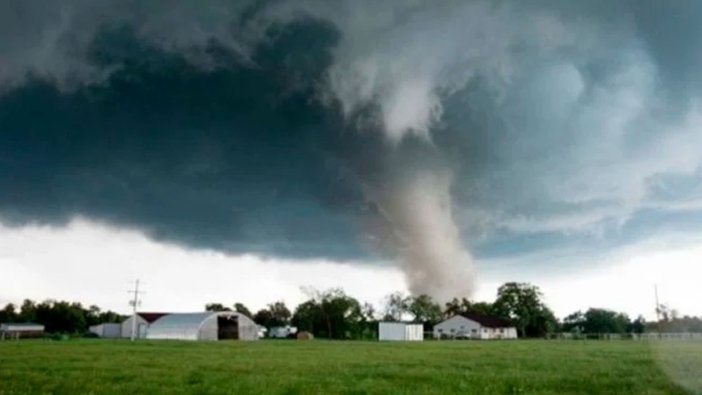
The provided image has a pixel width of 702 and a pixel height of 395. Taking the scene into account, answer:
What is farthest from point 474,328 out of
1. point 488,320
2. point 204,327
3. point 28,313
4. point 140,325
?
point 28,313

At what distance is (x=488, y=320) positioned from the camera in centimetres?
14738

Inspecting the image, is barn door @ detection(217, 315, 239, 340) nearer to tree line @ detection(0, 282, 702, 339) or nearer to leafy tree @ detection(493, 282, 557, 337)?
tree line @ detection(0, 282, 702, 339)

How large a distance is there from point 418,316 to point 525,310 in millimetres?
29493

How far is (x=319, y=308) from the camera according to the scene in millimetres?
159875

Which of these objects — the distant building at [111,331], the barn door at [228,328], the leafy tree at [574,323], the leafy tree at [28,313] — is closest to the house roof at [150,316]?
the distant building at [111,331]

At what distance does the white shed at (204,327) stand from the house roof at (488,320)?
171 feet

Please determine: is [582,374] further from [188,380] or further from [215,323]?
[215,323]

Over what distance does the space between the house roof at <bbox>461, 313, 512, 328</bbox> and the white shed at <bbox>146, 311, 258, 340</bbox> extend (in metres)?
52.1

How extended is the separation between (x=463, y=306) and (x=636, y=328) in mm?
47008

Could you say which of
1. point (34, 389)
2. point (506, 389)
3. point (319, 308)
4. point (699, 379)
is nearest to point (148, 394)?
point (34, 389)

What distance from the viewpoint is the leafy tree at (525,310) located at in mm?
155750

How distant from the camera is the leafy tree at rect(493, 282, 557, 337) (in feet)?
511

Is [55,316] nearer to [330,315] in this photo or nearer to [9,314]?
[9,314]

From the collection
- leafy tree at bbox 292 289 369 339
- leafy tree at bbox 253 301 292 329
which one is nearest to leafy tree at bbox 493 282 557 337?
leafy tree at bbox 292 289 369 339
